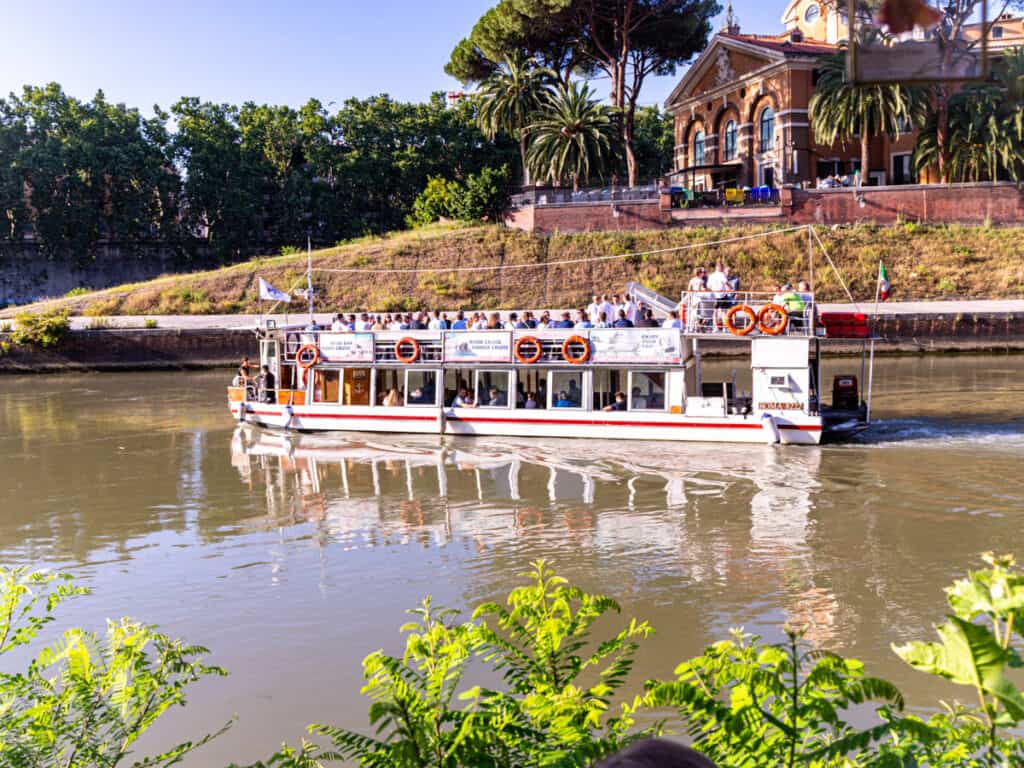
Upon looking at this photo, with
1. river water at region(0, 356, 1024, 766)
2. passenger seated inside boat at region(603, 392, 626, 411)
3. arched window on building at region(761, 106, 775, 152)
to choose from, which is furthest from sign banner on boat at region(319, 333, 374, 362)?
arched window on building at region(761, 106, 775, 152)

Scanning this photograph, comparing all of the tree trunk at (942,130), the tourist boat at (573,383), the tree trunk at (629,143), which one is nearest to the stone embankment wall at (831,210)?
the tree trunk at (942,130)

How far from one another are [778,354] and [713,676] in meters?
21.0

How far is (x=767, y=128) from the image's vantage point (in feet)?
202

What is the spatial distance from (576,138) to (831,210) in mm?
15575

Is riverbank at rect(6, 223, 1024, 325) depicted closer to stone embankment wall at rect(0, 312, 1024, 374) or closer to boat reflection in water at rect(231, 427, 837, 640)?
stone embankment wall at rect(0, 312, 1024, 374)

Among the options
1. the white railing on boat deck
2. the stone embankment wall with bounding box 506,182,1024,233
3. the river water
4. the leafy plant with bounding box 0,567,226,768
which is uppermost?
the stone embankment wall with bounding box 506,182,1024,233

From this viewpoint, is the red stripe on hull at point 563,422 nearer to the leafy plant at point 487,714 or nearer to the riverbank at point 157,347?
the riverbank at point 157,347

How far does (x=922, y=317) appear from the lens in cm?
4650

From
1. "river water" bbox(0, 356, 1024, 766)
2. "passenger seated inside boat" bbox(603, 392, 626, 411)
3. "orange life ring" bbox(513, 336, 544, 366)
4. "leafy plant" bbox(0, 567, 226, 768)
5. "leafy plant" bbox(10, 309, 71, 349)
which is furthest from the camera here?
"leafy plant" bbox(10, 309, 71, 349)

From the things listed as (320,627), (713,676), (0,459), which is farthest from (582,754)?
(0,459)

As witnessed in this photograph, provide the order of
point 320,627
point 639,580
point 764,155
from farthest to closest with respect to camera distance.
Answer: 1. point 764,155
2. point 639,580
3. point 320,627

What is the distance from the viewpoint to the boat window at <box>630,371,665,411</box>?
2638 centimetres

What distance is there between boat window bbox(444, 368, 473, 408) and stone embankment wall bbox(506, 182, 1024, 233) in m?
29.8

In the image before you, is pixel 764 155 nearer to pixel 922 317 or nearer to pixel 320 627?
pixel 922 317
